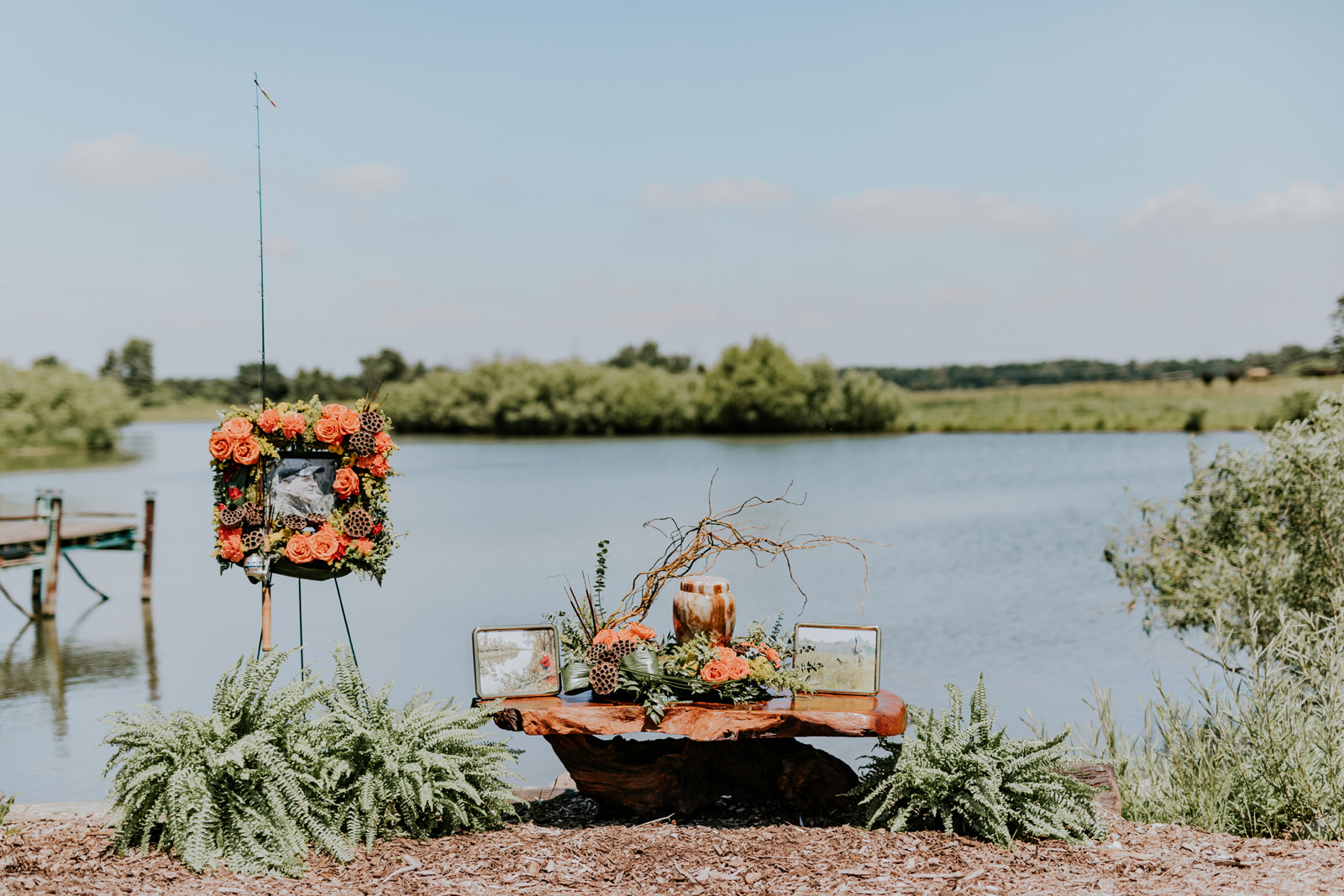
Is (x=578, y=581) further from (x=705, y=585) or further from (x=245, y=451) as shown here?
(x=705, y=585)


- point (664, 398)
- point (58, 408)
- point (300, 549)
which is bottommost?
point (300, 549)

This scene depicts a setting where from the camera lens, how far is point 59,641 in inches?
456

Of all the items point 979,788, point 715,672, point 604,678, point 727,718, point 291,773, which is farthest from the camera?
point 604,678

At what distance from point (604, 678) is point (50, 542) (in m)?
9.69

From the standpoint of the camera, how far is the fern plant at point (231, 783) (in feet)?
14.8

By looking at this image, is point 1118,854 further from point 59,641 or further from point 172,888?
point 59,641

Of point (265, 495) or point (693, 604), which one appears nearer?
point (693, 604)

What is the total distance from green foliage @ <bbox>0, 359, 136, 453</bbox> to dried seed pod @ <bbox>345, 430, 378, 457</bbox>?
4509cm

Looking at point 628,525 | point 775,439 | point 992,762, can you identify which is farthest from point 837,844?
point 775,439

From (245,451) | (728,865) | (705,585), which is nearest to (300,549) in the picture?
(245,451)

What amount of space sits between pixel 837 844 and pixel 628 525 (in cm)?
1655

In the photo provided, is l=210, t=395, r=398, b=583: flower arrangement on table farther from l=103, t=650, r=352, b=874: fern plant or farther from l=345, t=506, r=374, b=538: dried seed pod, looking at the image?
l=103, t=650, r=352, b=874: fern plant

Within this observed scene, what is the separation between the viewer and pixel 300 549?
5559 millimetres

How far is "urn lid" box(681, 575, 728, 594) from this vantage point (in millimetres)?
5277
